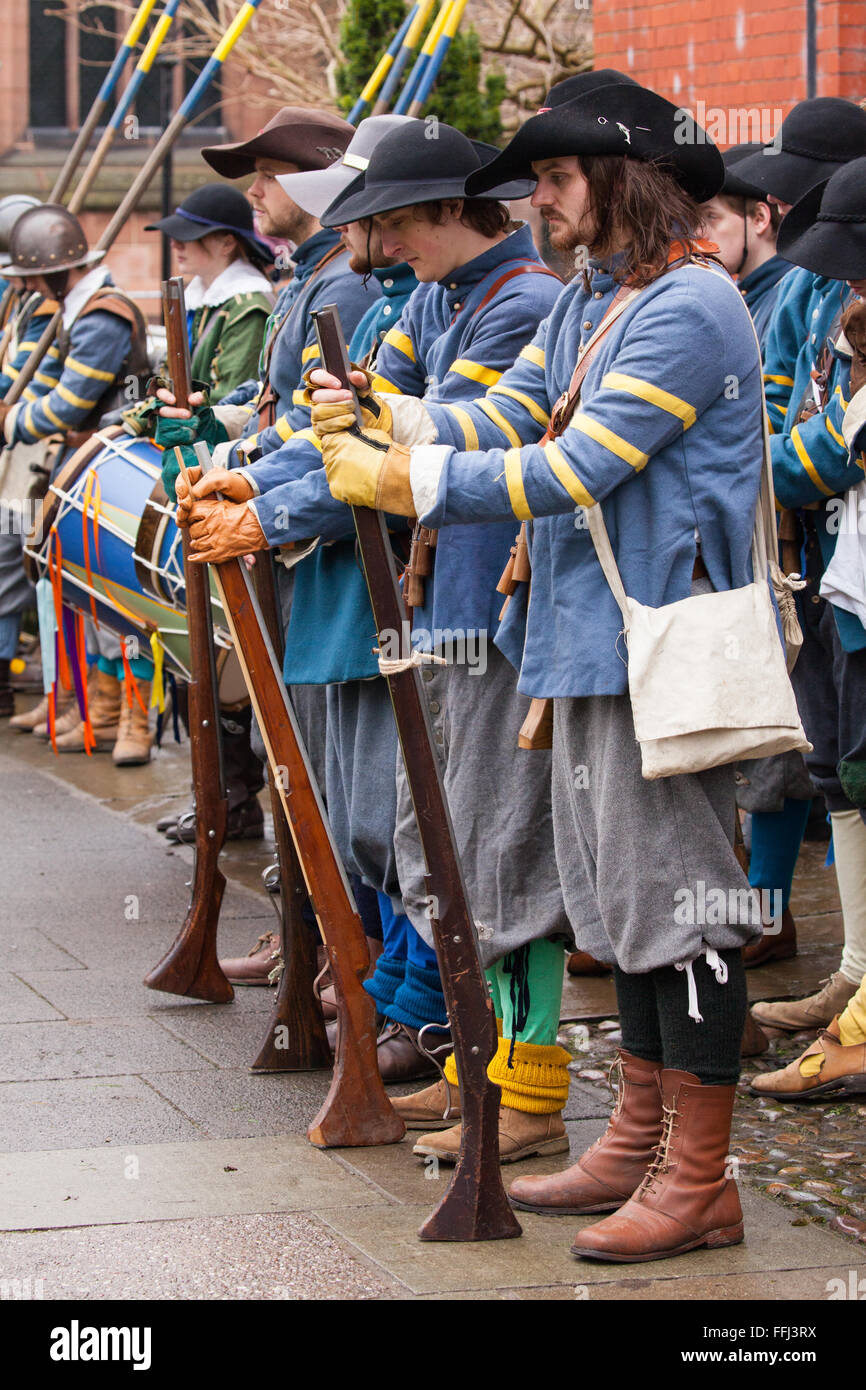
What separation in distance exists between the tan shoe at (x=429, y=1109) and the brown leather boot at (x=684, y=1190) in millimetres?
700

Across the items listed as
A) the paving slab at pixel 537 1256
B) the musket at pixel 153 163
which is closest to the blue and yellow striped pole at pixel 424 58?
the musket at pixel 153 163

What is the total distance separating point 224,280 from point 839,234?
10.0ft

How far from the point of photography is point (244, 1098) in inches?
165

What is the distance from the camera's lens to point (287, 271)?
20.7ft

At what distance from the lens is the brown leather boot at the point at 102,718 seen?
8.59 meters

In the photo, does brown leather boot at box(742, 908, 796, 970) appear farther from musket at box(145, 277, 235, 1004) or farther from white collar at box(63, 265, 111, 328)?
white collar at box(63, 265, 111, 328)

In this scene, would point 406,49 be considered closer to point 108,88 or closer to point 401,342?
point 108,88

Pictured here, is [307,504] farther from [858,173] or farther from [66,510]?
[66,510]

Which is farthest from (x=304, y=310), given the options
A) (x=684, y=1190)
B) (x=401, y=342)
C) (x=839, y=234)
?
(x=684, y=1190)

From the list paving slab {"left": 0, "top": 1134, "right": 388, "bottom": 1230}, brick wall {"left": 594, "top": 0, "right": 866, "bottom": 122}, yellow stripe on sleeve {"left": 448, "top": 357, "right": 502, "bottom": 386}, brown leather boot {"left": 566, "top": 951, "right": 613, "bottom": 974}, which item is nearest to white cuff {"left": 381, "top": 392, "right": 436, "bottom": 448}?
yellow stripe on sleeve {"left": 448, "top": 357, "right": 502, "bottom": 386}

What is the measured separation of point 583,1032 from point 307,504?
1.64m

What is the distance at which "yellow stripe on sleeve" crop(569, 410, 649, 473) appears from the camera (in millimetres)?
3141

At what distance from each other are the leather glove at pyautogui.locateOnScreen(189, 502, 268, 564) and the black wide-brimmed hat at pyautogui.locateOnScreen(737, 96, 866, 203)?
1732mm
